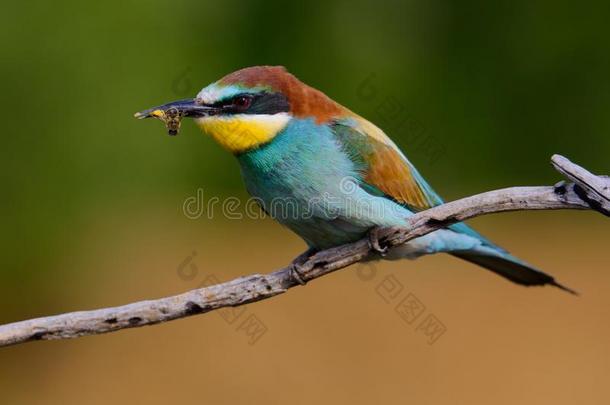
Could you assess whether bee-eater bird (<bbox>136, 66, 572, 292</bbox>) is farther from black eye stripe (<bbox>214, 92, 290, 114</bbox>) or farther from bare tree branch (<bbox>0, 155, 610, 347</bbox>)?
bare tree branch (<bbox>0, 155, 610, 347</bbox>)

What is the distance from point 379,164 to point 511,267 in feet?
2.10

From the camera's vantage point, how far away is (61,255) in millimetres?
4285

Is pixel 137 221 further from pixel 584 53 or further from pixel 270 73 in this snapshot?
pixel 584 53

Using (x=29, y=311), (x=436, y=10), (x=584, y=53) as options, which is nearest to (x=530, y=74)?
(x=584, y=53)

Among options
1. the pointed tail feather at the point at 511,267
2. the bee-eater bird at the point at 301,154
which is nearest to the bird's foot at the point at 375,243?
the bee-eater bird at the point at 301,154

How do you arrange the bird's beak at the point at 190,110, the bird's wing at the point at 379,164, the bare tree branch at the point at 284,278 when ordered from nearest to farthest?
the bare tree branch at the point at 284,278 < the bird's beak at the point at 190,110 < the bird's wing at the point at 379,164

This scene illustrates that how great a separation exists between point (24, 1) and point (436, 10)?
225 cm

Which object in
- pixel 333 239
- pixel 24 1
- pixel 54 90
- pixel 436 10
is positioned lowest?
pixel 333 239

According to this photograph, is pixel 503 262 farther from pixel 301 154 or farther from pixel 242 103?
pixel 242 103

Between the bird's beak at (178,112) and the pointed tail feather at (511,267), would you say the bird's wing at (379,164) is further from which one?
the bird's beak at (178,112)

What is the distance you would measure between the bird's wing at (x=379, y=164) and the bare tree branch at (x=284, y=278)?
29 cm

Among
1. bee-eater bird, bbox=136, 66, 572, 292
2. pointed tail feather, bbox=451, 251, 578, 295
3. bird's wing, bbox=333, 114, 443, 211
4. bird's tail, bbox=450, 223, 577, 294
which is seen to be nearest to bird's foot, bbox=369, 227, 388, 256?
bee-eater bird, bbox=136, 66, 572, 292

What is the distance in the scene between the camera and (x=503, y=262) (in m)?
2.94

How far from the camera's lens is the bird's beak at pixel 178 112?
2480 millimetres
